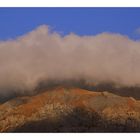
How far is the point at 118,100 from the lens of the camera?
19.4ft

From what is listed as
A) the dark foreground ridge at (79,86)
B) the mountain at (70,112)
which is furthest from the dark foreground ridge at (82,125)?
the dark foreground ridge at (79,86)

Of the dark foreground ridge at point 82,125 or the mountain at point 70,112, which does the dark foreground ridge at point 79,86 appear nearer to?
the mountain at point 70,112

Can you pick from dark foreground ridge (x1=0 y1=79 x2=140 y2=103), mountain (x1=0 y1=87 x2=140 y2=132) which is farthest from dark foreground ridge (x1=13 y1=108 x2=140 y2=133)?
dark foreground ridge (x1=0 y1=79 x2=140 y2=103)

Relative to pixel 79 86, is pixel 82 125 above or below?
below

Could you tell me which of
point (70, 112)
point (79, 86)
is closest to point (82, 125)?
point (70, 112)

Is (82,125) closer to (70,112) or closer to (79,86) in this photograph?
(70,112)

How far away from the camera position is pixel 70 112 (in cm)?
591

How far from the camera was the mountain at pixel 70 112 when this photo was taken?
19.3 feet

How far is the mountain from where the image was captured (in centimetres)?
588

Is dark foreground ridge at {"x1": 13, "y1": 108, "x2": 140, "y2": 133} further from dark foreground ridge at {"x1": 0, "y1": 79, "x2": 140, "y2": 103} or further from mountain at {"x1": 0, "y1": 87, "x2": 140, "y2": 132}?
dark foreground ridge at {"x1": 0, "y1": 79, "x2": 140, "y2": 103}

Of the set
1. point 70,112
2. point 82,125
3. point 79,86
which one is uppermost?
point 79,86

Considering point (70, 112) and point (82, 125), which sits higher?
point (70, 112)
